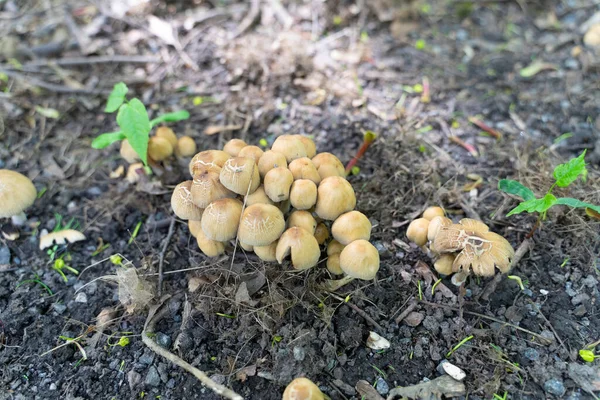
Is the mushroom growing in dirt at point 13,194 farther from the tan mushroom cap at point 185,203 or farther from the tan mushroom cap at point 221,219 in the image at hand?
the tan mushroom cap at point 221,219

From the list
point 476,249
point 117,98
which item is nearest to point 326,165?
point 476,249

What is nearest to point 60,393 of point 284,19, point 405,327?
point 405,327

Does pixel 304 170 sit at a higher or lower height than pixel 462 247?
higher

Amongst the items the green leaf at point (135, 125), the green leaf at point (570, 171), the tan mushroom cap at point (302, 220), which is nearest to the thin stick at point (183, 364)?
the tan mushroom cap at point (302, 220)

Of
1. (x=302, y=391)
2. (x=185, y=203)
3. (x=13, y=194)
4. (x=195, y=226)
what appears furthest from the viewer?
(x=13, y=194)

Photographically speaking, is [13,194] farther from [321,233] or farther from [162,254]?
[321,233]

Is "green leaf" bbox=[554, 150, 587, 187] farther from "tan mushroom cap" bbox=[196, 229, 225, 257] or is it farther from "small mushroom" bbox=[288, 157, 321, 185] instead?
"tan mushroom cap" bbox=[196, 229, 225, 257]
